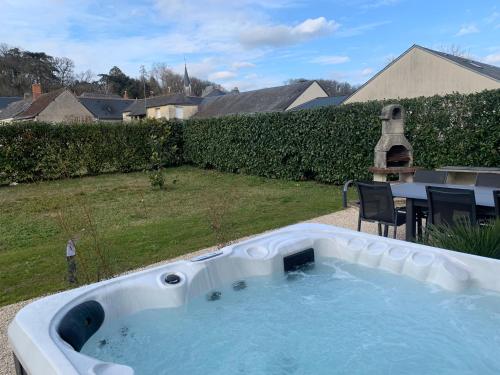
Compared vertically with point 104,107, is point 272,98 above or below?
below

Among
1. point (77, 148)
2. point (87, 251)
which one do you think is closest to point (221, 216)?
point (87, 251)

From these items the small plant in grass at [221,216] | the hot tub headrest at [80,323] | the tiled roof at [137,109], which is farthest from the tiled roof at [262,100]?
the hot tub headrest at [80,323]

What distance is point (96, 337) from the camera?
315cm

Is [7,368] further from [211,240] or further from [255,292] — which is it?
[211,240]

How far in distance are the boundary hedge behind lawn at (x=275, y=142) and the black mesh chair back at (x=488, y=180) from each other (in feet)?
10.0

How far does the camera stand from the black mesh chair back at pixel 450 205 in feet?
13.6

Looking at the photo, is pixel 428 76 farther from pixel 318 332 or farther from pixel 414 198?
pixel 318 332

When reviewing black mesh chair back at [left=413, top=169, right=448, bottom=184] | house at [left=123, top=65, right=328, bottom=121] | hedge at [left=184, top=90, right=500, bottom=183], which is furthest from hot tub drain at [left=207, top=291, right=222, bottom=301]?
house at [left=123, top=65, right=328, bottom=121]

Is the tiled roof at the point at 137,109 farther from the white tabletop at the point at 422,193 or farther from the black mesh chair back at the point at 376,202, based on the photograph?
the white tabletop at the point at 422,193

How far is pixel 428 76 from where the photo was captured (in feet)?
65.7

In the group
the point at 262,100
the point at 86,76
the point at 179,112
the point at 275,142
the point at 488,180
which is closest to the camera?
the point at 488,180

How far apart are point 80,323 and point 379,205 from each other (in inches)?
154

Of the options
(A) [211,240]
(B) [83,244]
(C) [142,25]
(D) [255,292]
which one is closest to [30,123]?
(C) [142,25]

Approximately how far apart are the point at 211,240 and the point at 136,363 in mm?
3311
